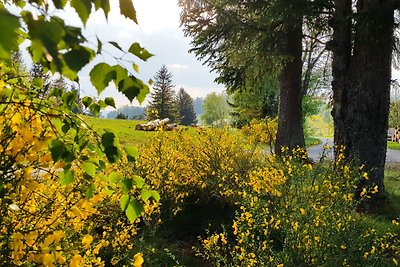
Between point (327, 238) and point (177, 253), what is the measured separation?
216 cm

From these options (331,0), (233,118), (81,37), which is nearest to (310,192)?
(81,37)

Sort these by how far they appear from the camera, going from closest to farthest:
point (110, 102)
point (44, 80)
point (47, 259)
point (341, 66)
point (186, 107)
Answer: point (47, 259) < point (110, 102) < point (44, 80) < point (341, 66) < point (186, 107)

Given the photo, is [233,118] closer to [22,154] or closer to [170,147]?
[170,147]

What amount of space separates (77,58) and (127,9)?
268 mm

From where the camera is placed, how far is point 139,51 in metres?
1.23

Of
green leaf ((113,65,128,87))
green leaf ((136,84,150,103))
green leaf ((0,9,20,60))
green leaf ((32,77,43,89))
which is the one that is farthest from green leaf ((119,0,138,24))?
green leaf ((32,77,43,89))

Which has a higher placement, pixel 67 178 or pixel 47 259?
pixel 67 178

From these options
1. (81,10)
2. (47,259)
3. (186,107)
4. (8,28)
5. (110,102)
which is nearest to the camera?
(8,28)

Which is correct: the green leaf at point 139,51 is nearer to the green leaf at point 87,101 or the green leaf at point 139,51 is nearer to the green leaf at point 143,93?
the green leaf at point 143,93

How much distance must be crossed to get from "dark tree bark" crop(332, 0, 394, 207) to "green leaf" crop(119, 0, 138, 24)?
621cm

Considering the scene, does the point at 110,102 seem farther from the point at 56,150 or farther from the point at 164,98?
A: the point at 164,98

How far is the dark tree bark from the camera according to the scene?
6578 mm

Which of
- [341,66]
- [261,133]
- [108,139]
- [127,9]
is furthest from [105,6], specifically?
[261,133]

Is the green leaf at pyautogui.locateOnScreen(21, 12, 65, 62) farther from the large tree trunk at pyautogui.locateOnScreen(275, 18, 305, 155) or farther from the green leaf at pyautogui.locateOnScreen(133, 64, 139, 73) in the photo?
the large tree trunk at pyautogui.locateOnScreen(275, 18, 305, 155)
